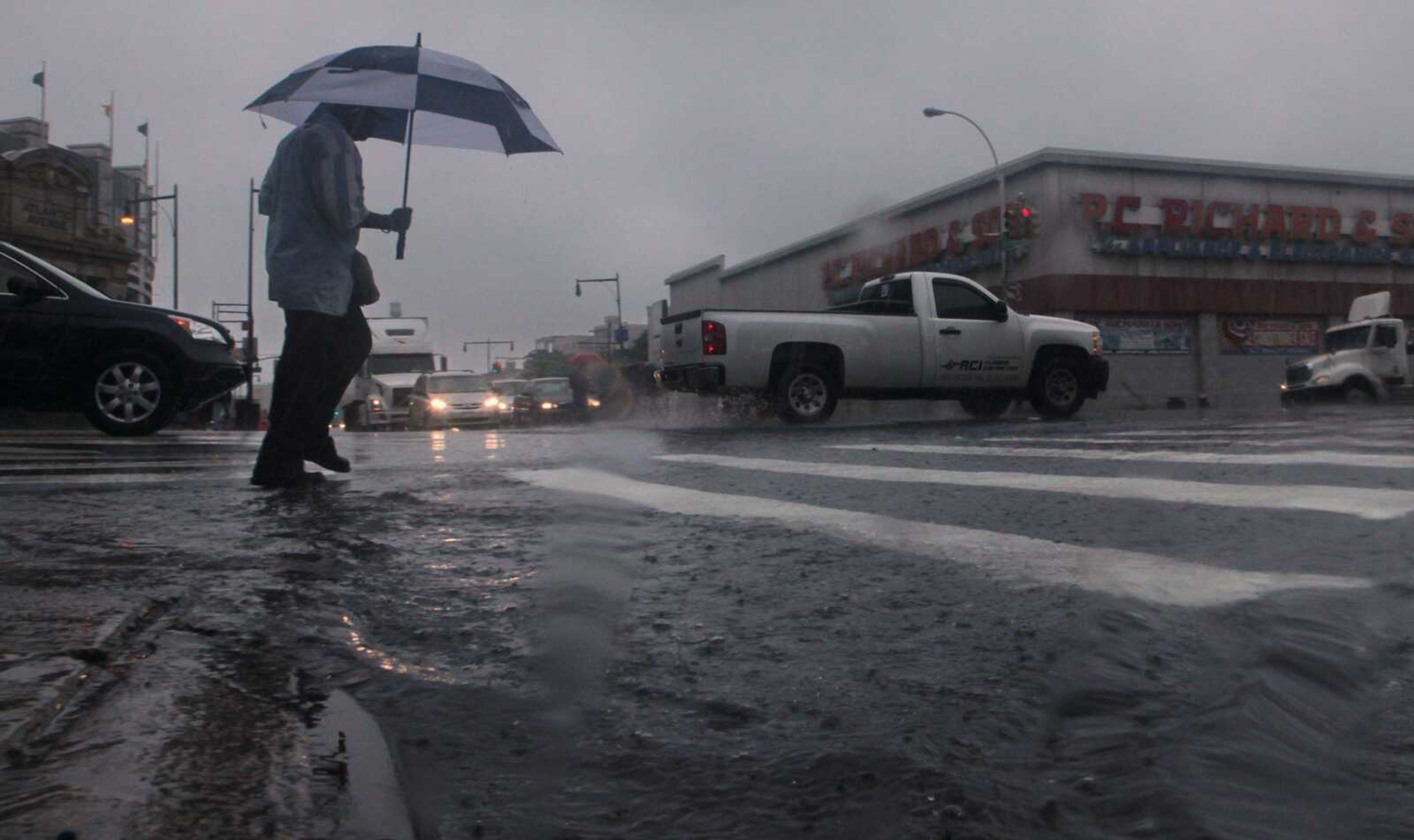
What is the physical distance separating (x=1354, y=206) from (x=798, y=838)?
38.4 metres

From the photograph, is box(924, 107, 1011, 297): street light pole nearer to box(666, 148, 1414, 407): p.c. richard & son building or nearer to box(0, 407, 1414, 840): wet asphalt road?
box(666, 148, 1414, 407): p.c. richard & son building

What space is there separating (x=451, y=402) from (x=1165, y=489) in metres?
22.8

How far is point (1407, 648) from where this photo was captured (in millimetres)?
2221

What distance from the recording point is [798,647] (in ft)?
7.59

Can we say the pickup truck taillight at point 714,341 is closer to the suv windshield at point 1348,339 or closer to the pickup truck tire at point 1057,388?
the pickup truck tire at point 1057,388

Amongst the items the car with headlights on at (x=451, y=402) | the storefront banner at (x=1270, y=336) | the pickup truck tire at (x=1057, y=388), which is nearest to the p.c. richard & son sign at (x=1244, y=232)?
the storefront banner at (x=1270, y=336)

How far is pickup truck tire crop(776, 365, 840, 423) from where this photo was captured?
12.9 metres

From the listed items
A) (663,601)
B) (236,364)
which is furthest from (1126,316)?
(663,601)

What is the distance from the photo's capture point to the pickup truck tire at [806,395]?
42.5 ft

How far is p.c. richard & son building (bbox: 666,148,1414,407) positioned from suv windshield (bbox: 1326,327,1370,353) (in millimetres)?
7521

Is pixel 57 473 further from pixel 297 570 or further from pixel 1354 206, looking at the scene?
pixel 1354 206

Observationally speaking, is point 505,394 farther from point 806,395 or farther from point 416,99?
point 416,99

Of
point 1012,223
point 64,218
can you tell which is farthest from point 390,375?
point 1012,223

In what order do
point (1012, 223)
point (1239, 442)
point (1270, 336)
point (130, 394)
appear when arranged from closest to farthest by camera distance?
point (1239, 442), point (130, 394), point (1012, 223), point (1270, 336)
